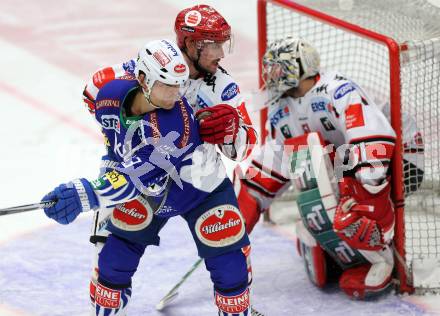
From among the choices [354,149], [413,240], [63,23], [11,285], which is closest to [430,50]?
[354,149]

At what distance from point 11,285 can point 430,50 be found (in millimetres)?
1902

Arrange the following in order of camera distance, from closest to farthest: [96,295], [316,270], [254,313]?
[96,295]
[254,313]
[316,270]

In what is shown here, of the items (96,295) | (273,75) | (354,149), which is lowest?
(96,295)

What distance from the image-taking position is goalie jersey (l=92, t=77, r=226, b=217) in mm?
2809

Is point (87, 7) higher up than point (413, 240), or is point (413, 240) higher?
point (87, 7)

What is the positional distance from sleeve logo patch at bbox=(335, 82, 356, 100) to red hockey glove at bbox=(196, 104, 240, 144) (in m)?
0.80

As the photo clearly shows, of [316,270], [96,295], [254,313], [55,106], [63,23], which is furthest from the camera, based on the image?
[63,23]

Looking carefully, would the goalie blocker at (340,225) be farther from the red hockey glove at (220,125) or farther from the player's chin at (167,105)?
the player's chin at (167,105)

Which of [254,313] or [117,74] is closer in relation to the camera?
[117,74]

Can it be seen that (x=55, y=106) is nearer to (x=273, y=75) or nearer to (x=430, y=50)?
(x=273, y=75)

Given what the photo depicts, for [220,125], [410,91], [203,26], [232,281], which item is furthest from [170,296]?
[410,91]

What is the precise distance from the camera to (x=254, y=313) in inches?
138

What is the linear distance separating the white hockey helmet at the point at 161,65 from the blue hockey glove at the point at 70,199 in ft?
1.09

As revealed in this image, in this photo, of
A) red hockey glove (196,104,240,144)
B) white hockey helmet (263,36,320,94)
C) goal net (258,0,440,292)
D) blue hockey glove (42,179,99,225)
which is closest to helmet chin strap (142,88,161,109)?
red hockey glove (196,104,240,144)
